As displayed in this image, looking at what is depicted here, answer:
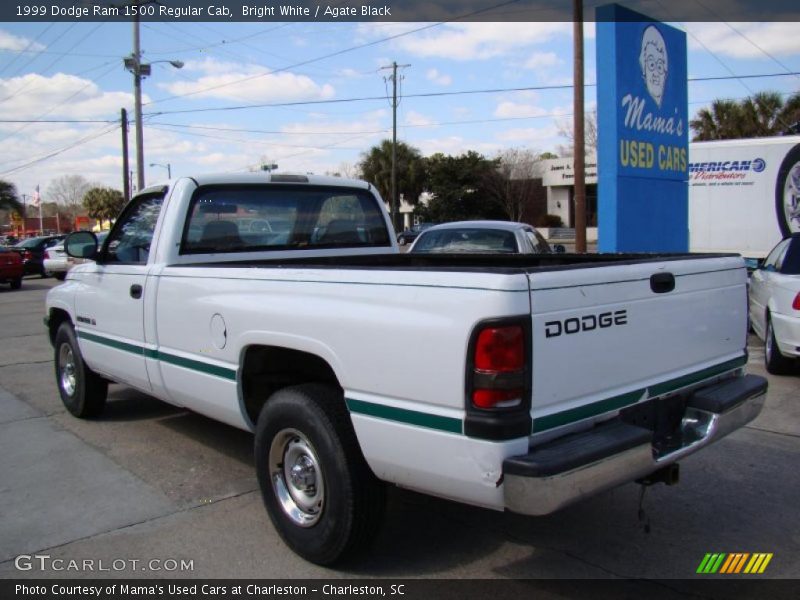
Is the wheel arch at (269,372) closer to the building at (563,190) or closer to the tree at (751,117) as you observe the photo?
the tree at (751,117)

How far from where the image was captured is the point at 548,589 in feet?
11.0

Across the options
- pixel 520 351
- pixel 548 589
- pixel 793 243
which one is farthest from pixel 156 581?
pixel 793 243

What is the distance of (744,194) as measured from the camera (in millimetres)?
15680

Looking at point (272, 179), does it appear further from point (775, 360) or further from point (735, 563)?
point (775, 360)

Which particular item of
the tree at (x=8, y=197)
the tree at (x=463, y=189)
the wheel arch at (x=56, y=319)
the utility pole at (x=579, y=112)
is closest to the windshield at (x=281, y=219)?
the wheel arch at (x=56, y=319)

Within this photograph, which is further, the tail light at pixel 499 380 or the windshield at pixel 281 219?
the windshield at pixel 281 219

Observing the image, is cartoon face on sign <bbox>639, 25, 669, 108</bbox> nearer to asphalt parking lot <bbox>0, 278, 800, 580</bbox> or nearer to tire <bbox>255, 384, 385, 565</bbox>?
asphalt parking lot <bbox>0, 278, 800, 580</bbox>

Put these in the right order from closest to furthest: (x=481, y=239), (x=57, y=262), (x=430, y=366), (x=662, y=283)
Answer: (x=430, y=366), (x=662, y=283), (x=481, y=239), (x=57, y=262)

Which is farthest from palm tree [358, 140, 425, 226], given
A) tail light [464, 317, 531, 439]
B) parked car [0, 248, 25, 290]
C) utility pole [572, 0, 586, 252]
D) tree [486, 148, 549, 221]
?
tail light [464, 317, 531, 439]

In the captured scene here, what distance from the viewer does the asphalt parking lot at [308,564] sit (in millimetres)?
3586

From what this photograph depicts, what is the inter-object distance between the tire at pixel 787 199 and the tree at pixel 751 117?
70.2ft

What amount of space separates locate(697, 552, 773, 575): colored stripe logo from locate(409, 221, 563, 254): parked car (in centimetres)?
646

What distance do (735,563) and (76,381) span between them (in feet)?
17.3

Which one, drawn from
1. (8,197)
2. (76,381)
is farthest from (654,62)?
(8,197)
